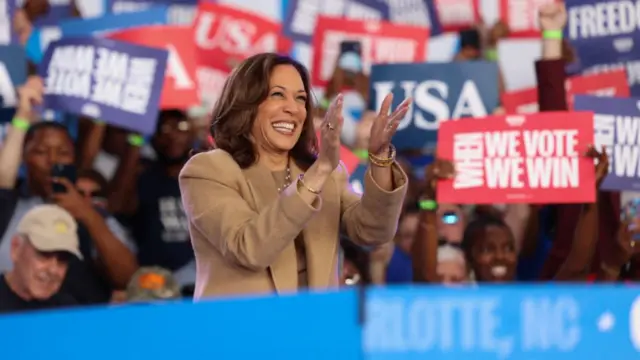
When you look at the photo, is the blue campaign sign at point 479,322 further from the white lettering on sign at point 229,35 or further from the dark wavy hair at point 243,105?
the white lettering on sign at point 229,35

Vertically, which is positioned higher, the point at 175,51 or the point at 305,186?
the point at 175,51

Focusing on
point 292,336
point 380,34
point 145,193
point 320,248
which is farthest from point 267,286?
point 380,34

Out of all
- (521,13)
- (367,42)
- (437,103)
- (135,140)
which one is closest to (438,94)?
(437,103)

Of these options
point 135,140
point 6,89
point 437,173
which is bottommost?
point 437,173

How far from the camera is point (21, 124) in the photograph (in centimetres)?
459

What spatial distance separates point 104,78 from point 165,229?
0.72 metres

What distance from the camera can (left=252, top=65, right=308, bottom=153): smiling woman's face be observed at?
94.4 inches

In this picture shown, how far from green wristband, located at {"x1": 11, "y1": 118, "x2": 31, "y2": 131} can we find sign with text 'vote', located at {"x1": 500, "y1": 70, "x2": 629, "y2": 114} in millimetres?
1931

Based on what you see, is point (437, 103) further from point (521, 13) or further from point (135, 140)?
point (521, 13)

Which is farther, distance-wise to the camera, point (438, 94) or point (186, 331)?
point (438, 94)

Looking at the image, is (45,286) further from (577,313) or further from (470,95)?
(577,313)

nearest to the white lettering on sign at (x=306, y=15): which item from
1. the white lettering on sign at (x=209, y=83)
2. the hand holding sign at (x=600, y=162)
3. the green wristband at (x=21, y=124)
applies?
the white lettering on sign at (x=209, y=83)

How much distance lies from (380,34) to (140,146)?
1379 mm

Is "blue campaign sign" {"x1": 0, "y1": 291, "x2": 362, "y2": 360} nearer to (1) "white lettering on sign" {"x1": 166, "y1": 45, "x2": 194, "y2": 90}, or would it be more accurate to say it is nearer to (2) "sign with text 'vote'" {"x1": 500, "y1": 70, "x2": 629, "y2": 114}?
(2) "sign with text 'vote'" {"x1": 500, "y1": 70, "x2": 629, "y2": 114}
